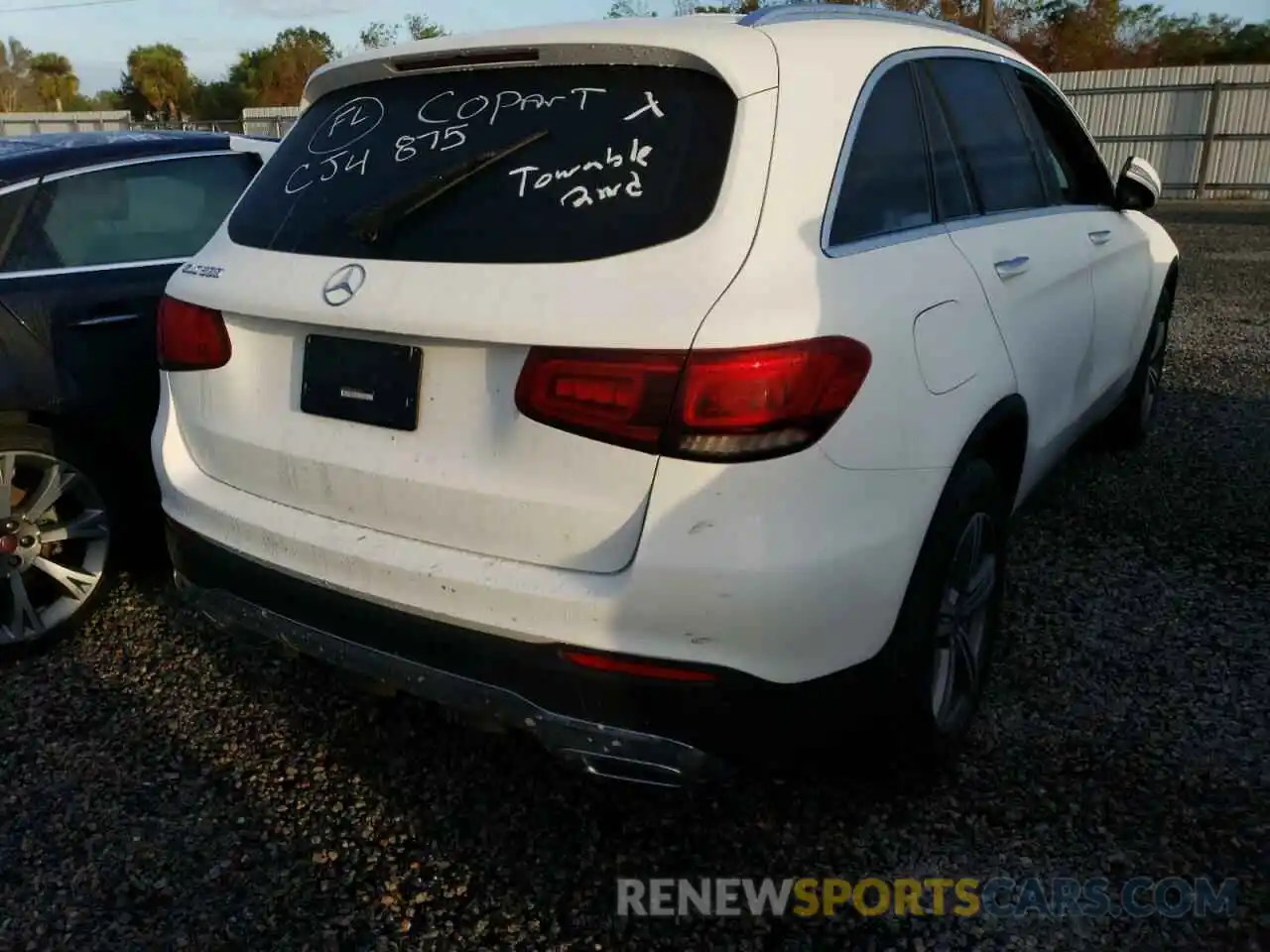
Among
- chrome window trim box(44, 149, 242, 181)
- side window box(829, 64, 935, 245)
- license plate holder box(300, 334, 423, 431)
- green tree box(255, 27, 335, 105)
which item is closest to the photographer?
license plate holder box(300, 334, 423, 431)

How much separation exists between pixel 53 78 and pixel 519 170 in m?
72.6

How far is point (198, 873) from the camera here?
240cm

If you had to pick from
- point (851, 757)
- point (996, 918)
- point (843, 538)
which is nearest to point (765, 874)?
point (851, 757)

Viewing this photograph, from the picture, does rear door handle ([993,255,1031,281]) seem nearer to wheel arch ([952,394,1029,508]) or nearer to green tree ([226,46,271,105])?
wheel arch ([952,394,1029,508])

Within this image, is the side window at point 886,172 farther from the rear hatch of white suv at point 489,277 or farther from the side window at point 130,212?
the side window at point 130,212

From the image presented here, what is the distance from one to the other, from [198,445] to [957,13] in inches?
1261

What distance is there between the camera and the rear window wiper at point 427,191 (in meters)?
2.15

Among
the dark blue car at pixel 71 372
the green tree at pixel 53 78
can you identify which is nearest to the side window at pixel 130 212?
the dark blue car at pixel 71 372

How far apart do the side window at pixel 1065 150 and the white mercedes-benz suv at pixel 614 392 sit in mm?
1164

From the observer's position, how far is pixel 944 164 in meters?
2.71

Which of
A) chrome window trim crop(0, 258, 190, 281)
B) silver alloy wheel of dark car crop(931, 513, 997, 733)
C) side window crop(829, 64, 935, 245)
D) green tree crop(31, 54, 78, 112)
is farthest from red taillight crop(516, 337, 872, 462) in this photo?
green tree crop(31, 54, 78, 112)

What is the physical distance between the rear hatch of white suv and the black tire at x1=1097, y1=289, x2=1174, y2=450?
11.0 feet

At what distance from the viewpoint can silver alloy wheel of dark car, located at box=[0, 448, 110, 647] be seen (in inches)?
129

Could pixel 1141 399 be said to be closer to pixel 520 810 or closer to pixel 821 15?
pixel 821 15
